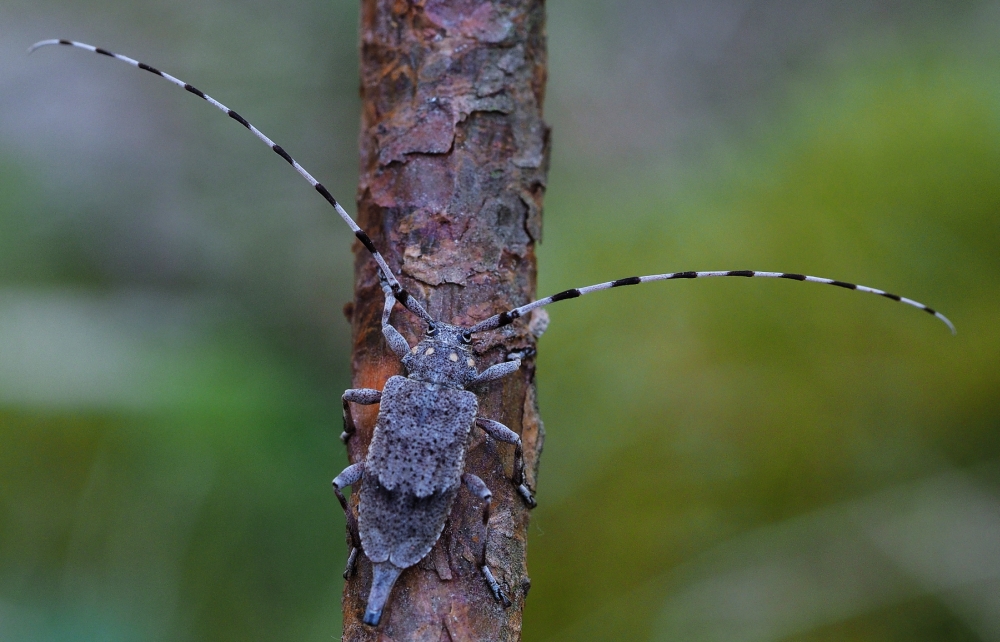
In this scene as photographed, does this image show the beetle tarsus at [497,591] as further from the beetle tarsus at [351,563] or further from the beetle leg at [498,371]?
the beetle leg at [498,371]

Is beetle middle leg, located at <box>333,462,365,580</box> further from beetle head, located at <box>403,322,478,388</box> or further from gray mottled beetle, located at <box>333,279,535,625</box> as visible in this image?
beetle head, located at <box>403,322,478,388</box>

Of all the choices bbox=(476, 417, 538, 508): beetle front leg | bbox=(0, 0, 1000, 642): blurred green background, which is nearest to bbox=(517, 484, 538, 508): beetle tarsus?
bbox=(476, 417, 538, 508): beetle front leg

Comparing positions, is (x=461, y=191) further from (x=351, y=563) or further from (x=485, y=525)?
(x=351, y=563)

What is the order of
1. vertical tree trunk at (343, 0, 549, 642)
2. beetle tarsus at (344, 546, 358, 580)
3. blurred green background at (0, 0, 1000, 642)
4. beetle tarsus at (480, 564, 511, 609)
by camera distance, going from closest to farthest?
1. beetle tarsus at (480, 564, 511, 609)
2. beetle tarsus at (344, 546, 358, 580)
3. vertical tree trunk at (343, 0, 549, 642)
4. blurred green background at (0, 0, 1000, 642)

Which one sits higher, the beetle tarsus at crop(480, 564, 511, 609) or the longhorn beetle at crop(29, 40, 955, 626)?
the longhorn beetle at crop(29, 40, 955, 626)

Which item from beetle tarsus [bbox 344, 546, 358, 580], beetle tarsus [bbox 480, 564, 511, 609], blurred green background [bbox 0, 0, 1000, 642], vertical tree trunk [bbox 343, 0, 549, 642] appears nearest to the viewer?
beetle tarsus [bbox 480, 564, 511, 609]

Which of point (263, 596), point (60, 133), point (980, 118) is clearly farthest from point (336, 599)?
point (980, 118)

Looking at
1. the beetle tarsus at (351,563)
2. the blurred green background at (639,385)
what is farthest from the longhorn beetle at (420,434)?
the blurred green background at (639,385)
